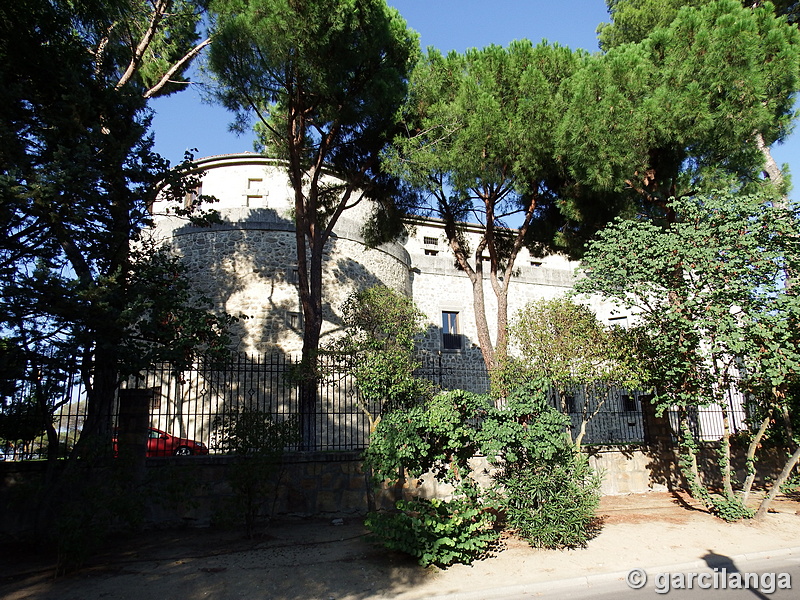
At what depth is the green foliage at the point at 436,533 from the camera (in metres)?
5.48

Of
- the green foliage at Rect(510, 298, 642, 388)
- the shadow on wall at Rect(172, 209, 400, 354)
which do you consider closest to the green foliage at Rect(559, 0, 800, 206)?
the green foliage at Rect(510, 298, 642, 388)

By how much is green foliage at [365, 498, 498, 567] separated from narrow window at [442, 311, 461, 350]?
1424 cm

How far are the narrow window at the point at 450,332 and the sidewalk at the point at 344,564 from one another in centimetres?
1286

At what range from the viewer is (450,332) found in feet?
67.5

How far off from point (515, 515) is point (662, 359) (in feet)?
12.5

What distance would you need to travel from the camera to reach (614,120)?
9.98m

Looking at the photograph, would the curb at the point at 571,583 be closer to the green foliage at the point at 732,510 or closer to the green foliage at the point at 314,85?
the green foliage at the point at 732,510

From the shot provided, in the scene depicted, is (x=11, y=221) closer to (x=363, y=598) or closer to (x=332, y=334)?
(x=363, y=598)

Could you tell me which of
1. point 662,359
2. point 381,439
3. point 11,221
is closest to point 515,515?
point 381,439

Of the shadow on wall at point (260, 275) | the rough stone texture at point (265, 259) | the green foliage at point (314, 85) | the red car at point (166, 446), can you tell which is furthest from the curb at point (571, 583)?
the shadow on wall at point (260, 275)

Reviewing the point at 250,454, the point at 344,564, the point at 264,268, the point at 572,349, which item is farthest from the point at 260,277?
the point at 344,564

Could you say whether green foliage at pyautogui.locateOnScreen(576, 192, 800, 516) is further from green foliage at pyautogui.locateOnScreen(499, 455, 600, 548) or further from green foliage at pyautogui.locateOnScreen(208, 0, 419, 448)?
green foliage at pyautogui.locateOnScreen(208, 0, 419, 448)

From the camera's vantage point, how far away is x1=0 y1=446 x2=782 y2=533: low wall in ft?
21.7

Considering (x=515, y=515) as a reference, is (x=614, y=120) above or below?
above
